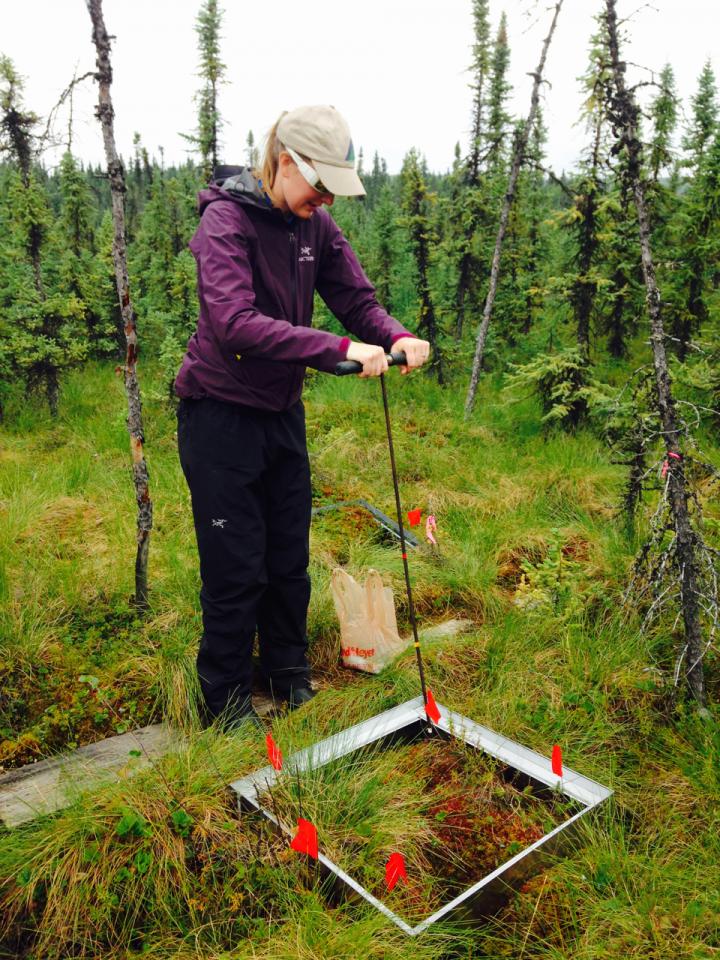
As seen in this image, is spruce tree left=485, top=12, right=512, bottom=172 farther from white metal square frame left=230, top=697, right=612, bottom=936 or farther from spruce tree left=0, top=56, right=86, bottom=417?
white metal square frame left=230, top=697, right=612, bottom=936

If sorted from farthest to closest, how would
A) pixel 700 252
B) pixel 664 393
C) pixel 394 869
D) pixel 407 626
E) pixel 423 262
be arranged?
pixel 423 262, pixel 700 252, pixel 407 626, pixel 664 393, pixel 394 869

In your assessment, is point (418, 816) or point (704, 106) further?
point (704, 106)

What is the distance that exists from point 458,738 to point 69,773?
1579mm

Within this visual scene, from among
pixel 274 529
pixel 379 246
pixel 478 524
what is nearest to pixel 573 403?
pixel 478 524

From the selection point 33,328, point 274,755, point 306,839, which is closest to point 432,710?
point 274,755

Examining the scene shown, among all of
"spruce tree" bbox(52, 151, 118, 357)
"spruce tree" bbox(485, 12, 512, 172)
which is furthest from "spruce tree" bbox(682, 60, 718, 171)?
"spruce tree" bbox(52, 151, 118, 357)

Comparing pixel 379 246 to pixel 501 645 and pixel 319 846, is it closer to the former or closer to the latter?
pixel 501 645

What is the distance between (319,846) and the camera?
7.70 feet

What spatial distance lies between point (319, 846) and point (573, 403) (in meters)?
6.81

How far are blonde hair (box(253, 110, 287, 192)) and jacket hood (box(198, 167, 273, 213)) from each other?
45 millimetres

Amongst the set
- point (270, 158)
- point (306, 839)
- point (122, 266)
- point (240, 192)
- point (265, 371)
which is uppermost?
point (270, 158)

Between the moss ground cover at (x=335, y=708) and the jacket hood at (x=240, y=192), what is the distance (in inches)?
82.4

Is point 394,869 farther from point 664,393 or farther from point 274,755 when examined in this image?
point 664,393

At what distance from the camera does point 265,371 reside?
278cm
